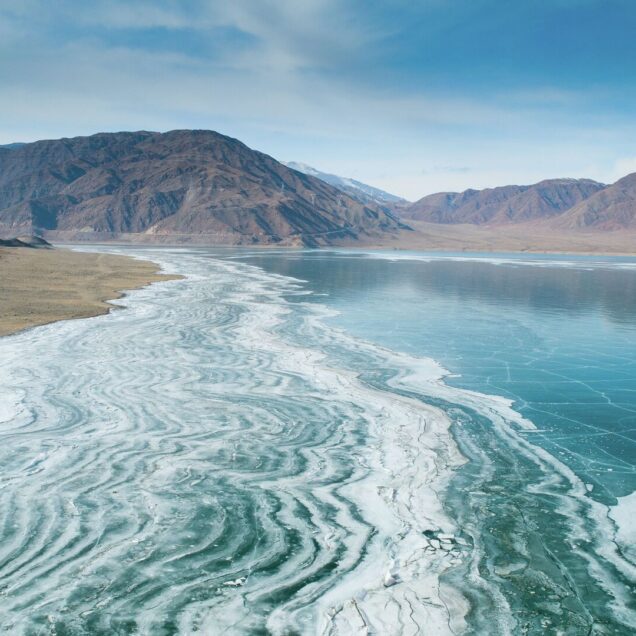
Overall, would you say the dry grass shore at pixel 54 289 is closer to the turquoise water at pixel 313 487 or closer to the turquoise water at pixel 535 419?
the turquoise water at pixel 313 487

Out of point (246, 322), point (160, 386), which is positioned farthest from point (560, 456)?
point (246, 322)

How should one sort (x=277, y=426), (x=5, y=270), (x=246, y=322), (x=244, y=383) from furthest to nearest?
(x=5, y=270)
(x=246, y=322)
(x=244, y=383)
(x=277, y=426)

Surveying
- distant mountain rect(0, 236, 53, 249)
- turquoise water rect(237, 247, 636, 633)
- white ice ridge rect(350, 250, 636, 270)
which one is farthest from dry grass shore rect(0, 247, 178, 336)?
white ice ridge rect(350, 250, 636, 270)

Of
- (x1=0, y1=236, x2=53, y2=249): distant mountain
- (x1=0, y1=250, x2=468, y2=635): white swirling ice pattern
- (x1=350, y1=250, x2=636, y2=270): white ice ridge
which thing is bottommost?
(x1=0, y1=250, x2=468, y2=635): white swirling ice pattern

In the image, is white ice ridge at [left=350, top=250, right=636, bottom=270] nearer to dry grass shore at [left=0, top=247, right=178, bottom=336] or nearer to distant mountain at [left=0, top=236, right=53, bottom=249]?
distant mountain at [left=0, top=236, right=53, bottom=249]

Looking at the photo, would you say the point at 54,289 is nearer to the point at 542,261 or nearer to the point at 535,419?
the point at 535,419

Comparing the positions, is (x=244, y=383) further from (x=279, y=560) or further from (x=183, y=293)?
(x=183, y=293)
